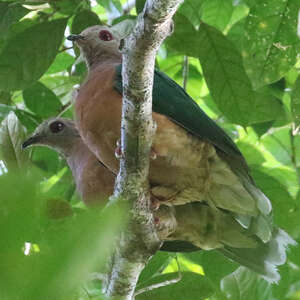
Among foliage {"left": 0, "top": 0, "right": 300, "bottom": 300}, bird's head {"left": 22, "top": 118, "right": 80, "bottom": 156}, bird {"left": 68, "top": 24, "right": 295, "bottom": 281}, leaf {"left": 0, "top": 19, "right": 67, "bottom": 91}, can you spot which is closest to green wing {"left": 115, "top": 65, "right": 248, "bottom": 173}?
bird {"left": 68, "top": 24, "right": 295, "bottom": 281}

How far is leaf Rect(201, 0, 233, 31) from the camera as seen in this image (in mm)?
2748

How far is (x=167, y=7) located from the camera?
121 cm

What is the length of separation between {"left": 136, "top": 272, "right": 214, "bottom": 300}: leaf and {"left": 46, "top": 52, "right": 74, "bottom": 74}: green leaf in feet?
4.97

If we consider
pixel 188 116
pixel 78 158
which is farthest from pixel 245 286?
pixel 78 158

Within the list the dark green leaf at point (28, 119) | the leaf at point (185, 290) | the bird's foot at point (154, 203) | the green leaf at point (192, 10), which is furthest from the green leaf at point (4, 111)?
the leaf at point (185, 290)

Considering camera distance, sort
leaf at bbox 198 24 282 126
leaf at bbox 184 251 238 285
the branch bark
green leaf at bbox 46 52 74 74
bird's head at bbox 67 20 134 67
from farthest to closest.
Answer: green leaf at bbox 46 52 74 74 < bird's head at bbox 67 20 134 67 < leaf at bbox 184 251 238 285 < leaf at bbox 198 24 282 126 < the branch bark

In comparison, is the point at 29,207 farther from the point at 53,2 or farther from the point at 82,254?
the point at 53,2

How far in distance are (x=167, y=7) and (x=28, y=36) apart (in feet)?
4.71

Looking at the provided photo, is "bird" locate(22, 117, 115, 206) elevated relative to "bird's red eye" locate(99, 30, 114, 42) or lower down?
lower down

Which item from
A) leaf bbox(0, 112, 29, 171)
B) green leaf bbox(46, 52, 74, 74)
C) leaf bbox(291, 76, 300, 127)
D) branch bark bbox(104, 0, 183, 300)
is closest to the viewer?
branch bark bbox(104, 0, 183, 300)

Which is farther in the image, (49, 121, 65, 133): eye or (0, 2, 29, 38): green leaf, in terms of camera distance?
(49, 121, 65, 133): eye

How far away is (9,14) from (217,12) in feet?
3.55

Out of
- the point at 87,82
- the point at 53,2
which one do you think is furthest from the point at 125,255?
the point at 53,2

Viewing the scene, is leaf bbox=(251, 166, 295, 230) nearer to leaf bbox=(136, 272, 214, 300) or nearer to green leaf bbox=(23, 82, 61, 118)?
leaf bbox=(136, 272, 214, 300)
